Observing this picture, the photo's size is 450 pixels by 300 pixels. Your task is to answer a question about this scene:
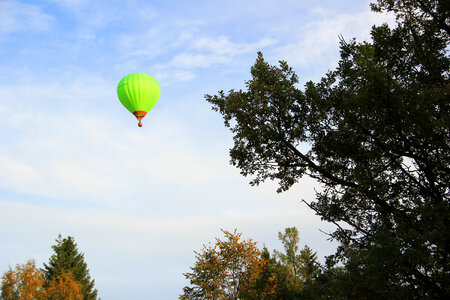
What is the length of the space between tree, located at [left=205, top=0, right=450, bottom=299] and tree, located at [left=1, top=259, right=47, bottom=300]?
99.4ft

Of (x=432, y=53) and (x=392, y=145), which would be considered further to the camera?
(x=432, y=53)

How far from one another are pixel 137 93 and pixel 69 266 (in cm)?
2647

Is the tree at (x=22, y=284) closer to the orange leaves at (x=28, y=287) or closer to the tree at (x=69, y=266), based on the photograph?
the orange leaves at (x=28, y=287)

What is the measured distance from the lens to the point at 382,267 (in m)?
7.86

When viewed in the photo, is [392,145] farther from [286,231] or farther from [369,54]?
[286,231]

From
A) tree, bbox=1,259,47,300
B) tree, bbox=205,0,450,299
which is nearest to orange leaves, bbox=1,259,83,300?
tree, bbox=1,259,47,300

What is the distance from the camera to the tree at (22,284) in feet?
111

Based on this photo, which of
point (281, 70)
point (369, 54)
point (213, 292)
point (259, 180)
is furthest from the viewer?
point (213, 292)

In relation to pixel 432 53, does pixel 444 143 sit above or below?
below

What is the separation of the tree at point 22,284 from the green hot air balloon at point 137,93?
19.4 metres

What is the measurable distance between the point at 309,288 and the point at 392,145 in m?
4.93

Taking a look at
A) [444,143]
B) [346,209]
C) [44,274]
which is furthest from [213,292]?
[44,274]

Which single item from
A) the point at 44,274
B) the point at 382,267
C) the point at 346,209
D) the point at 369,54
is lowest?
the point at 382,267

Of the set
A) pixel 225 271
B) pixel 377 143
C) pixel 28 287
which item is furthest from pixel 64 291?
pixel 377 143
